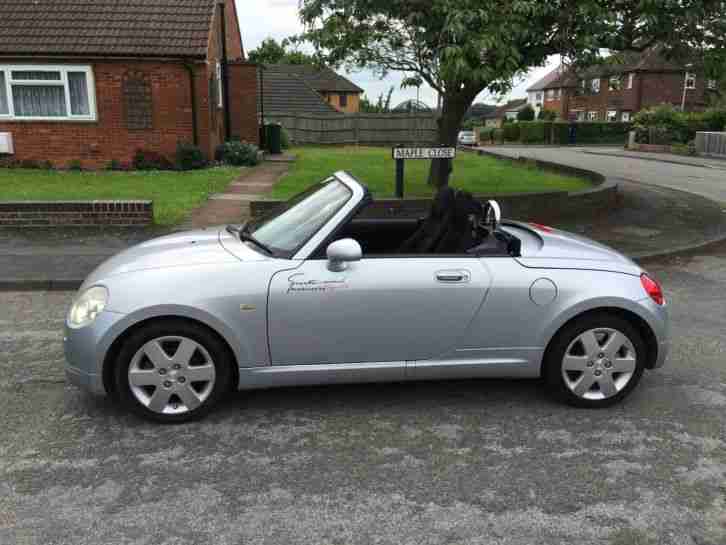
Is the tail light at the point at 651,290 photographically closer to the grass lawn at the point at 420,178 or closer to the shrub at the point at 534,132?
the grass lawn at the point at 420,178

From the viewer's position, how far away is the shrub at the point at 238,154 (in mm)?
18906

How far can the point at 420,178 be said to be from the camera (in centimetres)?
1527

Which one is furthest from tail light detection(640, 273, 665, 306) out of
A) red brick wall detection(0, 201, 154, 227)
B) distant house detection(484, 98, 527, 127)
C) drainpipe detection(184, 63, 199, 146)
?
distant house detection(484, 98, 527, 127)

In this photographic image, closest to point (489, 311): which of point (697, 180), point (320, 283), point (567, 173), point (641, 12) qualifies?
point (320, 283)

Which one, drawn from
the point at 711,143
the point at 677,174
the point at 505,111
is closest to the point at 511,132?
the point at 711,143

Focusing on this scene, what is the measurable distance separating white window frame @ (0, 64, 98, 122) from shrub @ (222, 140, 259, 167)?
3533 millimetres

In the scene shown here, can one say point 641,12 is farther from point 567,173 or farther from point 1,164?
point 1,164

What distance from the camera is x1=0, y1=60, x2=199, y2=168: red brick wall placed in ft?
56.8

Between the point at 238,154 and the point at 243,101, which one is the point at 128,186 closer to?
the point at 238,154

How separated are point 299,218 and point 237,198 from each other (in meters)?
8.49

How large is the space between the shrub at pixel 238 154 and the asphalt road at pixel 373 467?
578 inches

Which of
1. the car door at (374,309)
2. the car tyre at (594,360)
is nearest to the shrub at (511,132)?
the car tyre at (594,360)

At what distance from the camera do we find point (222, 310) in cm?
378

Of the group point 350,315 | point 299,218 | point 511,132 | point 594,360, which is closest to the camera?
point 350,315
